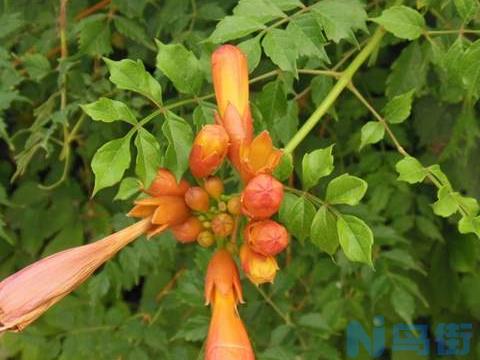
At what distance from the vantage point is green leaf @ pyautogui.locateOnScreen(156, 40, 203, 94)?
1.50 metres

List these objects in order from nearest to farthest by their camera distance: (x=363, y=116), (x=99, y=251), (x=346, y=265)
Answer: (x=99, y=251)
(x=346, y=265)
(x=363, y=116)

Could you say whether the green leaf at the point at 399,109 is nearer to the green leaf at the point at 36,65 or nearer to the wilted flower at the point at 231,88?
the wilted flower at the point at 231,88

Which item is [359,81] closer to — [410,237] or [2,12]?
[410,237]

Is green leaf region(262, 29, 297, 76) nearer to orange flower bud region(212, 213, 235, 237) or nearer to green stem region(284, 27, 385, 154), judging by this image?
green stem region(284, 27, 385, 154)

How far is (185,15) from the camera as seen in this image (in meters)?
2.26

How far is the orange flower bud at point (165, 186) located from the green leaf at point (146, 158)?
0.02 meters

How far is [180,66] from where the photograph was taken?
1531 millimetres

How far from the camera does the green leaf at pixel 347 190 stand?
143cm

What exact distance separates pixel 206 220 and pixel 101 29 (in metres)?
0.98

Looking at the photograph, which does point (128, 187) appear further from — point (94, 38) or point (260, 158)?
point (94, 38)

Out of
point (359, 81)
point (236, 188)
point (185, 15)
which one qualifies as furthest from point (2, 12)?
point (359, 81)

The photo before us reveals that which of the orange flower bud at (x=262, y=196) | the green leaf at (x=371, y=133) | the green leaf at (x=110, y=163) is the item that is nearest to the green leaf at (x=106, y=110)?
the green leaf at (x=110, y=163)
